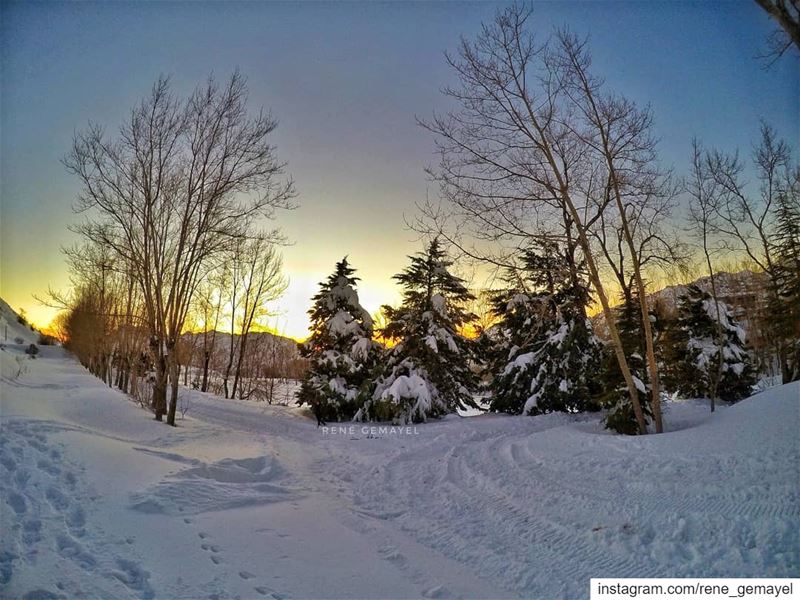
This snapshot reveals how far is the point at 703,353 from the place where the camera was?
19.1 m

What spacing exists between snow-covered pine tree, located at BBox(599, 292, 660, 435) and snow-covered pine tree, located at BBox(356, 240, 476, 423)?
528cm

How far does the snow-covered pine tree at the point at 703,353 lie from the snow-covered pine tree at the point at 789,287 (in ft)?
4.85

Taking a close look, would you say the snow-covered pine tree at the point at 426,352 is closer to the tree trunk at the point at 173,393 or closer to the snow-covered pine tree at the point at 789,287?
the tree trunk at the point at 173,393

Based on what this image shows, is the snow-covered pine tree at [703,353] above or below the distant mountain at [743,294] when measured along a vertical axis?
below

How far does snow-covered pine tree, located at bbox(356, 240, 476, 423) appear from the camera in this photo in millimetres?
14344

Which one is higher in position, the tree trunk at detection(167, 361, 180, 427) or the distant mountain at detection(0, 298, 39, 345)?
the distant mountain at detection(0, 298, 39, 345)

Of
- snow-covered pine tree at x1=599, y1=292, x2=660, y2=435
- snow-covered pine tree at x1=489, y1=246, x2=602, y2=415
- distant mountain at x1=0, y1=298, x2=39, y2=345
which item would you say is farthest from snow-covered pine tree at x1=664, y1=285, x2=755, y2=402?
distant mountain at x1=0, y1=298, x2=39, y2=345

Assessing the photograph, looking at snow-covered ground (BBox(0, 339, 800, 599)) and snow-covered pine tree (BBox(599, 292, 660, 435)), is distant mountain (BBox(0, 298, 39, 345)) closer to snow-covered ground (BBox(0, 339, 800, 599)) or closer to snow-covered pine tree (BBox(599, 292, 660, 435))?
snow-covered ground (BBox(0, 339, 800, 599))

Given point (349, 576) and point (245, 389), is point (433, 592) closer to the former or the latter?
point (349, 576)

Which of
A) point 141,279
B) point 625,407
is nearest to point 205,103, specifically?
point 141,279

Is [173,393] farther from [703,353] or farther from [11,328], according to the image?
[11,328]

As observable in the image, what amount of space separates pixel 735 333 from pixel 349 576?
2213 cm

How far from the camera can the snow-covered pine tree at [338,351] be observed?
50.4 feet

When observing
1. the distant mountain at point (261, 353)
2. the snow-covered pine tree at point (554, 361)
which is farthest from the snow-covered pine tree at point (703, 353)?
the distant mountain at point (261, 353)
